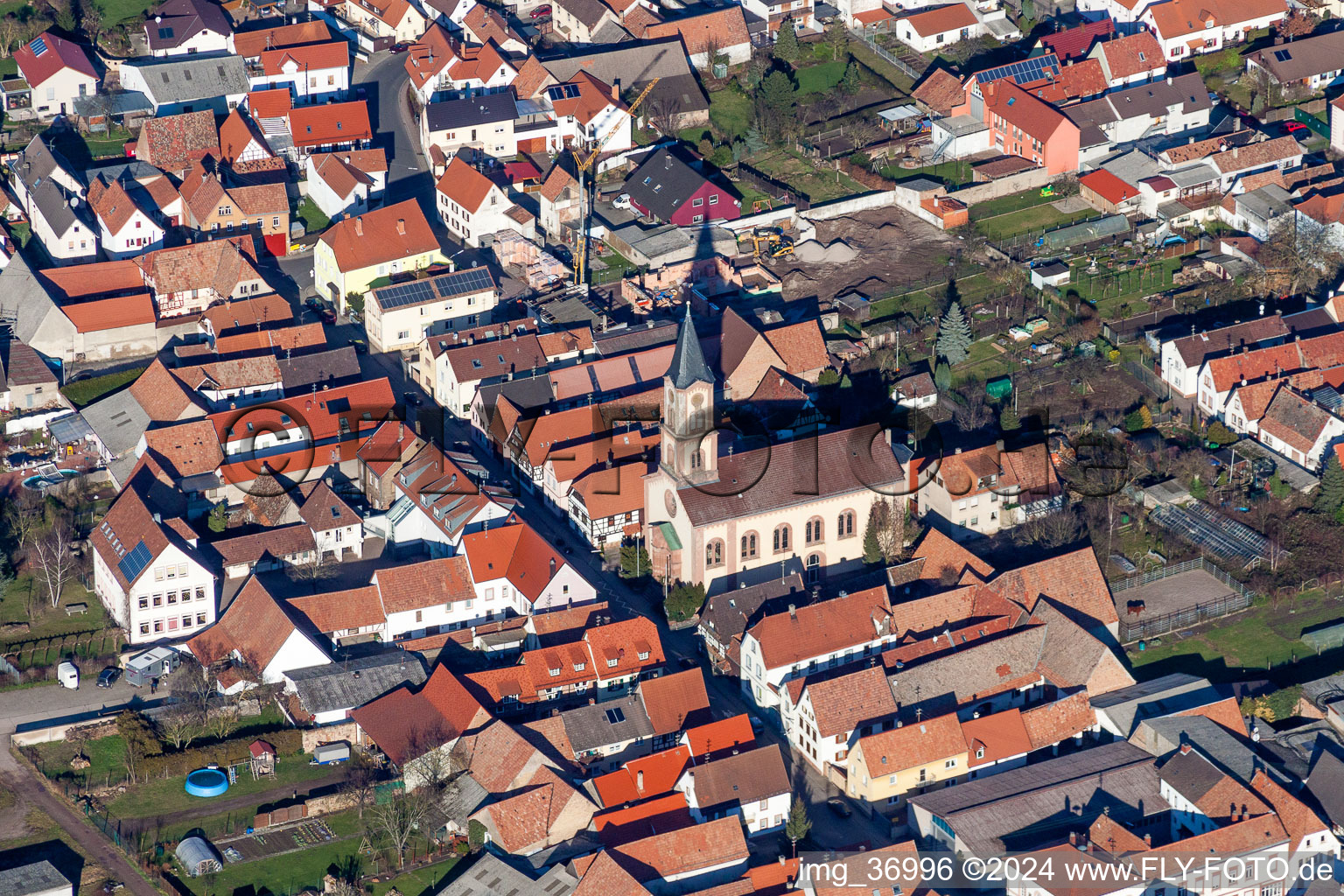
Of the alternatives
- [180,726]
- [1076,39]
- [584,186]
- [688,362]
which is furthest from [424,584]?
[1076,39]

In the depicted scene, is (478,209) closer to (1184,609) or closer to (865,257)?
(865,257)

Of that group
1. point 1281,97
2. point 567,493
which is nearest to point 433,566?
point 567,493

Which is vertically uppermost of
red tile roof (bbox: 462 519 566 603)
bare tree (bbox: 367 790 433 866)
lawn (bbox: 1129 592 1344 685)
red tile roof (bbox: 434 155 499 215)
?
red tile roof (bbox: 434 155 499 215)

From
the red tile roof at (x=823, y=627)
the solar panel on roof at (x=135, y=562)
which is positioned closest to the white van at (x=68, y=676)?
the solar panel on roof at (x=135, y=562)

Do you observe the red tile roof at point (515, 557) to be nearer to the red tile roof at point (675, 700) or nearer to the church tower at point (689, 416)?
the church tower at point (689, 416)

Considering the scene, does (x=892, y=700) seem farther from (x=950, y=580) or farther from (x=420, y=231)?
(x=420, y=231)

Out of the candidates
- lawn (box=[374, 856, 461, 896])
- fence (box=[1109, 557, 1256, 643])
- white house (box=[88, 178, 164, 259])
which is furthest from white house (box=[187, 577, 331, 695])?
white house (box=[88, 178, 164, 259])

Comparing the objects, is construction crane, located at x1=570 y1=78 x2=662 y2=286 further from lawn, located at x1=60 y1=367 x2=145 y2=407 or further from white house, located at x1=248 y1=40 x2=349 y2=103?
lawn, located at x1=60 y1=367 x2=145 y2=407
